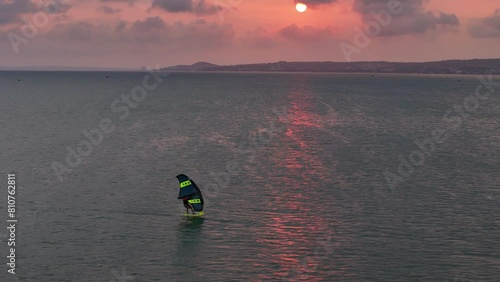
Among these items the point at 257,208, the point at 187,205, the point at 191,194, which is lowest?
the point at 257,208

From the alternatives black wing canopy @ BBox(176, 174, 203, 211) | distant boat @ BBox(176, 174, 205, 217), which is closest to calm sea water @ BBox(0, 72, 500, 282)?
distant boat @ BBox(176, 174, 205, 217)

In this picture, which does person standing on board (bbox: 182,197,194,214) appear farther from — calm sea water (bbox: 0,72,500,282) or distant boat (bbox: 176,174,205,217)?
calm sea water (bbox: 0,72,500,282)

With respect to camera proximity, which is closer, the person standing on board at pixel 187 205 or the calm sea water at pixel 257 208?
the calm sea water at pixel 257 208

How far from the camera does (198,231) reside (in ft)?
194

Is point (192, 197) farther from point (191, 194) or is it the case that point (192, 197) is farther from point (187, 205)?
point (187, 205)

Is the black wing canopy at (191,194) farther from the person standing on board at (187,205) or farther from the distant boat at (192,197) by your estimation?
the person standing on board at (187,205)

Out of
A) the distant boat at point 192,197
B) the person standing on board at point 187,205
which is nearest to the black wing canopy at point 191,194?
the distant boat at point 192,197

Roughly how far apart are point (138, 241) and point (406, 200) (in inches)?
1227

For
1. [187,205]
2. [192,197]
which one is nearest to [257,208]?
[192,197]

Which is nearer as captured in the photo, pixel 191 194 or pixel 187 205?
pixel 187 205

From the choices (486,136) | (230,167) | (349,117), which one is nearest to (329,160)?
(230,167)

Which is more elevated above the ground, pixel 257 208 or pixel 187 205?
pixel 187 205

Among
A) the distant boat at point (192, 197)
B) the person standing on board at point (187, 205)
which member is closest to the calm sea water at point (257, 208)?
the distant boat at point (192, 197)

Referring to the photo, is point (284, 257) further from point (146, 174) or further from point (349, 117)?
point (349, 117)
